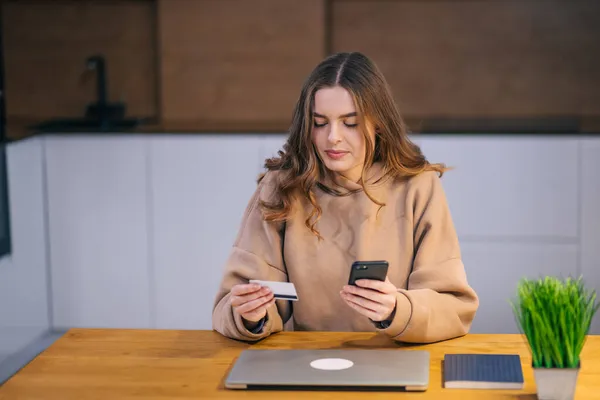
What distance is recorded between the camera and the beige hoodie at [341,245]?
240cm

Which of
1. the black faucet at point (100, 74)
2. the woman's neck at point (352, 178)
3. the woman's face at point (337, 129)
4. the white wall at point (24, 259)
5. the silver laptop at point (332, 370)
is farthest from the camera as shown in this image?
the black faucet at point (100, 74)

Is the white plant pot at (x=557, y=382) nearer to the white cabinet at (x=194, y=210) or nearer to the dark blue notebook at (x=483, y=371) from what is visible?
the dark blue notebook at (x=483, y=371)

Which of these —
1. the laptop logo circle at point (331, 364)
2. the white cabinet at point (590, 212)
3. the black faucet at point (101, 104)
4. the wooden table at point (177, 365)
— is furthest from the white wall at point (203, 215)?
the laptop logo circle at point (331, 364)

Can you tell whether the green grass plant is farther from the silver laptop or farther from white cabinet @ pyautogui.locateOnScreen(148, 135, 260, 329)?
white cabinet @ pyautogui.locateOnScreen(148, 135, 260, 329)

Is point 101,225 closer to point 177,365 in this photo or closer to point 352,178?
point 352,178

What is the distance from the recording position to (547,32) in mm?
4707

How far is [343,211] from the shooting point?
2463mm

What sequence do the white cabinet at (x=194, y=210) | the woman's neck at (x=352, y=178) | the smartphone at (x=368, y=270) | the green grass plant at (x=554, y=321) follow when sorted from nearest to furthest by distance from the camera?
the green grass plant at (x=554, y=321) < the smartphone at (x=368, y=270) < the woman's neck at (x=352, y=178) < the white cabinet at (x=194, y=210)

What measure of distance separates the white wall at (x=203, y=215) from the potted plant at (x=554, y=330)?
221 cm

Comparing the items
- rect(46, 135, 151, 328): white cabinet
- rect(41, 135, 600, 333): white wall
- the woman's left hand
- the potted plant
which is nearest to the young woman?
the woman's left hand

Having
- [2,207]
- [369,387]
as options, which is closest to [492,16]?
[2,207]

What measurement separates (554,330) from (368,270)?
0.41 metres

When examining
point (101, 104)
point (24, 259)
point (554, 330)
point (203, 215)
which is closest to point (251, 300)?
point (554, 330)

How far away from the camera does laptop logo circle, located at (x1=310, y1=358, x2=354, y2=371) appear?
1.97 metres
